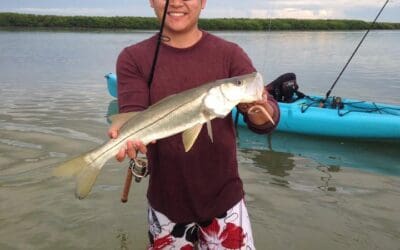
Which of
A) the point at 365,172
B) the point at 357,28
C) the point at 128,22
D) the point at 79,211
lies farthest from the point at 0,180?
the point at 357,28

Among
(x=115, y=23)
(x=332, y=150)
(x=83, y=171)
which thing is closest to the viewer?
(x=83, y=171)

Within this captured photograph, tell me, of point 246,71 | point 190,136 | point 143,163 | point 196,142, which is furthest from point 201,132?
point 143,163

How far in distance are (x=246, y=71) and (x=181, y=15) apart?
2.04 ft

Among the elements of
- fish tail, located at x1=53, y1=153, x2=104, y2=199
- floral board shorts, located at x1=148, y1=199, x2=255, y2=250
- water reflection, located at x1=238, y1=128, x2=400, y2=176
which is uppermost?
fish tail, located at x1=53, y1=153, x2=104, y2=199

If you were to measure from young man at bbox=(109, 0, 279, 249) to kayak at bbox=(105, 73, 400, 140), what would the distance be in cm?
755

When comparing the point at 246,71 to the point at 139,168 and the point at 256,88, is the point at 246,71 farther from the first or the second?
the point at 139,168

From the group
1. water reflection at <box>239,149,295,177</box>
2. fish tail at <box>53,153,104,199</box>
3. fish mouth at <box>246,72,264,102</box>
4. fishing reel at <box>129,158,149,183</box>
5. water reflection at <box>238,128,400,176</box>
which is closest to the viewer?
fish mouth at <box>246,72,264,102</box>

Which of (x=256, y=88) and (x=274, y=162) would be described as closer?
(x=256, y=88)

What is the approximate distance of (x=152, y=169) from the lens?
3.32 metres

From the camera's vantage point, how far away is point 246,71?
318 cm

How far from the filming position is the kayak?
10.4 meters

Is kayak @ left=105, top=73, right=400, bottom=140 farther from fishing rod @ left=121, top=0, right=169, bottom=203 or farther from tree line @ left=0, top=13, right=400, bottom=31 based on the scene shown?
tree line @ left=0, top=13, right=400, bottom=31

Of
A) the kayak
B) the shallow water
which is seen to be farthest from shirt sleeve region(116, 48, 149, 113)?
the kayak

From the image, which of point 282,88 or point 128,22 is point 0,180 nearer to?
point 282,88
